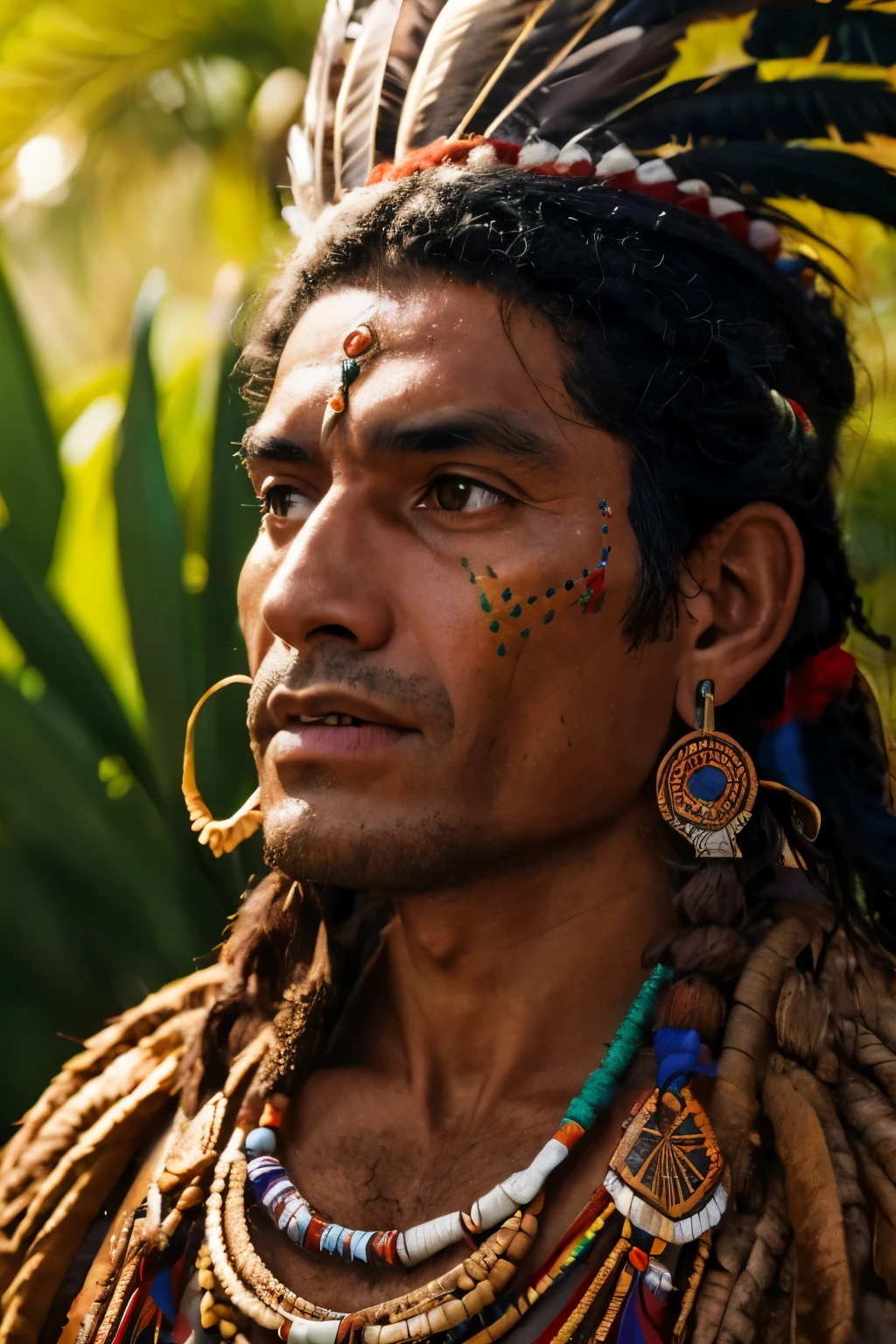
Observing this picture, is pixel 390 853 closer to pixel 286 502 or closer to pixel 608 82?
pixel 286 502

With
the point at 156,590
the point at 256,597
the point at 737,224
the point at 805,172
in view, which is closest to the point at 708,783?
the point at 256,597

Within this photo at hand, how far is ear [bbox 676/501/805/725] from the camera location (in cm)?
A: 194

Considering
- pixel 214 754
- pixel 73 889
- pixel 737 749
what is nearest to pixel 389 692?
pixel 737 749

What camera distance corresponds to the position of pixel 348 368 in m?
1.89

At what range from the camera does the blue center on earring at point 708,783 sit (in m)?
1.86

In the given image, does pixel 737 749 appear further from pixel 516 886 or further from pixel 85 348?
pixel 85 348

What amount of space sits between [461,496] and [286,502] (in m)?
0.37

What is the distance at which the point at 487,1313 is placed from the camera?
1.74 metres

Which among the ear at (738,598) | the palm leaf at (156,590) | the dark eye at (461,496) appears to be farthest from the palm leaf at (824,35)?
the palm leaf at (156,590)

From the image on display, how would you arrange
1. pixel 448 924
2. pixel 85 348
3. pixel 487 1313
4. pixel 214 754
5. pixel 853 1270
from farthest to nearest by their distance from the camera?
1. pixel 85 348
2. pixel 214 754
3. pixel 448 924
4. pixel 487 1313
5. pixel 853 1270

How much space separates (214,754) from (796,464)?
1639 millimetres

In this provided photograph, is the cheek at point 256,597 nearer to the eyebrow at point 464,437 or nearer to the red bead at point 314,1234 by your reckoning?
the eyebrow at point 464,437

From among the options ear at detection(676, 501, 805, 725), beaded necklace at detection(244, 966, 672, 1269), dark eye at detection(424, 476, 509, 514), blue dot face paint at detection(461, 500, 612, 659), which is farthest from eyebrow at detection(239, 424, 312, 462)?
beaded necklace at detection(244, 966, 672, 1269)

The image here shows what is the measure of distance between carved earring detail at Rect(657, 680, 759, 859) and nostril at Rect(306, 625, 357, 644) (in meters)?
0.48
